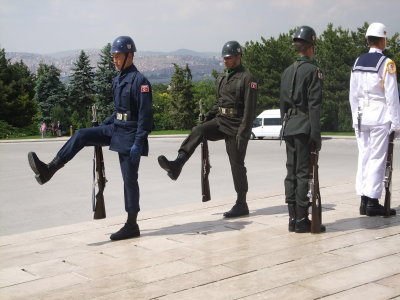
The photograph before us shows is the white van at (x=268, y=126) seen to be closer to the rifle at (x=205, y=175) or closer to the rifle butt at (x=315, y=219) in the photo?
the rifle at (x=205, y=175)

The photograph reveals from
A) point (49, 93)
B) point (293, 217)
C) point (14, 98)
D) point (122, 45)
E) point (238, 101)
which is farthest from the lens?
point (14, 98)

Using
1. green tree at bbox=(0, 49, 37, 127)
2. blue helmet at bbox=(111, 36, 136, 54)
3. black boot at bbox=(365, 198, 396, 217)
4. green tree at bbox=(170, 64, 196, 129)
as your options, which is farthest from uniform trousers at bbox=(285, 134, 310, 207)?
green tree at bbox=(0, 49, 37, 127)

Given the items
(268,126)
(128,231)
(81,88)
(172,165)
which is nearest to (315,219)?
(172,165)

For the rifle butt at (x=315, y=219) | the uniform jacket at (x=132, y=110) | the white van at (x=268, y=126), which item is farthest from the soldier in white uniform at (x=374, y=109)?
the white van at (x=268, y=126)

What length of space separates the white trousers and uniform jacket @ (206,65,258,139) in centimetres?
135

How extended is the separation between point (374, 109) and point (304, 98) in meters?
1.23

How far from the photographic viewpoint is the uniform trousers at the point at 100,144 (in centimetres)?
606

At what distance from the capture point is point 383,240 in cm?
595

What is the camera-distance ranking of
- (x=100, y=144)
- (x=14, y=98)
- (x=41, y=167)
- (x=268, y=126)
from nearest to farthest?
(x=41, y=167) → (x=100, y=144) → (x=268, y=126) → (x=14, y=98)

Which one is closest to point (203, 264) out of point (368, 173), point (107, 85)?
point (368, 173)

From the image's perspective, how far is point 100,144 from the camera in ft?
20.7

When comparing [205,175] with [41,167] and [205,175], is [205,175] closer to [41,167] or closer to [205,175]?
[205,175]

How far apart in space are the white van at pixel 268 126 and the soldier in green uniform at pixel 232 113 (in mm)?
25046

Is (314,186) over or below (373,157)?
below
